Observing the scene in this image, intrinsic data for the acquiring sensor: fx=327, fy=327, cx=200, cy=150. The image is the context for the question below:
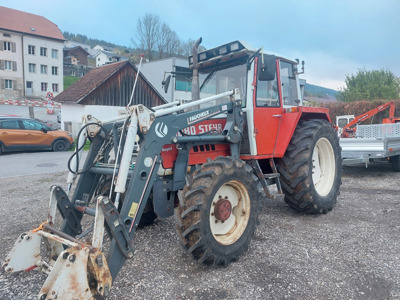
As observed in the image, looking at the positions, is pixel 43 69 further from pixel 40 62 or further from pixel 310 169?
pixel 310 169

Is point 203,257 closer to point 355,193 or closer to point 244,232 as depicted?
point 244,232

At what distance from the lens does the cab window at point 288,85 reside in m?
5.05

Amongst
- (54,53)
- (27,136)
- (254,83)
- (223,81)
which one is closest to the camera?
(254,83)

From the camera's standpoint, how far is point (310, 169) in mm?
4738

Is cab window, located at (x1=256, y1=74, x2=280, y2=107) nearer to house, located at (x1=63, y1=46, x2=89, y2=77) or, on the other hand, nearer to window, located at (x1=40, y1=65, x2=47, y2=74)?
window, located at (x1=40, y1=65, x2=47, y2=74)

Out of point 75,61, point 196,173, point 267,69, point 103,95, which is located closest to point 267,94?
point 267,69

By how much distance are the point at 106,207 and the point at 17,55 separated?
1833 inches

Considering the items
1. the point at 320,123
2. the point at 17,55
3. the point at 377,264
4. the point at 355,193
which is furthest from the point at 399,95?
the point at 17,55

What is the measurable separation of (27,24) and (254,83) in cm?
4933

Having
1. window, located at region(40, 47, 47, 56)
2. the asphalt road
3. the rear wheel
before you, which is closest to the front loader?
the asphalt road

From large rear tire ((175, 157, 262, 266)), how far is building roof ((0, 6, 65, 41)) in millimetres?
46650

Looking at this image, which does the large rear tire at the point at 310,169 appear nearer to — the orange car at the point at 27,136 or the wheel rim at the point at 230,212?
the wheel rim at the point at 230,212

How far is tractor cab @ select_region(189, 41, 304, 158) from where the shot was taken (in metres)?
4.40

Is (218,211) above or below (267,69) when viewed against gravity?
Result: below
